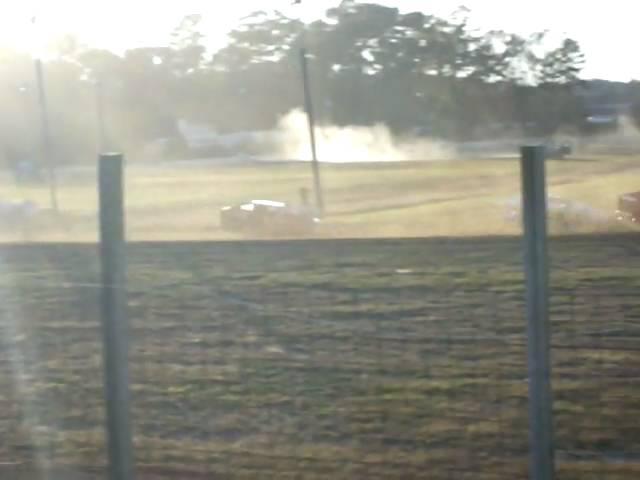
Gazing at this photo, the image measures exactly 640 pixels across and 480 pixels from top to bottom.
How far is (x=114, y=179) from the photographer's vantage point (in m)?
5.30

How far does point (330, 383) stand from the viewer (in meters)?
8.59

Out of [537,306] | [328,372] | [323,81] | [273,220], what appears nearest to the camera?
[537,306]

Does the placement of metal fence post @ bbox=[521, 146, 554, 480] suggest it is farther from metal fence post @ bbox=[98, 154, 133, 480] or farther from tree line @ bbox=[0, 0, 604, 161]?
tree line @ bbox=[0, 0, 604, 161]

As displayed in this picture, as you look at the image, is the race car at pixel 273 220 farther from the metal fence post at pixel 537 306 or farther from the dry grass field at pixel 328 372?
the metal fence post at pixel 537 306

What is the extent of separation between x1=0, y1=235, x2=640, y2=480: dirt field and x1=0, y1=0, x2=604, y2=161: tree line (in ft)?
61.3

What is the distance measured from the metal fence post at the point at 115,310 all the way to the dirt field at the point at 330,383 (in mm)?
1538

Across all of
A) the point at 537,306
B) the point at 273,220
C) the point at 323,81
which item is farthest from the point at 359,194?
the point at 537,306

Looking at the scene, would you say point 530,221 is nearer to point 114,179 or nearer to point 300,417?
point 114,179

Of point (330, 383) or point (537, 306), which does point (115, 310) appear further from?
point (330, 383)

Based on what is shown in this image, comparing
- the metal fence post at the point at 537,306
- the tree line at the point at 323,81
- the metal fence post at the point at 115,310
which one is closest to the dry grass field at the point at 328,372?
the metal fence post at the point at 537,306

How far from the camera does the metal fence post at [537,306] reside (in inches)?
214

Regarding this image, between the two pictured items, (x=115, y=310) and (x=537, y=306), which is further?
(x=537, y=306)

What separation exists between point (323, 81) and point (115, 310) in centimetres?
4338

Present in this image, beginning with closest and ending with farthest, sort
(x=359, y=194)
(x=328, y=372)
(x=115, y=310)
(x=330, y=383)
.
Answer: (x=115, y=310), (x=330, y=383), (x=328, y=372), (x=359, y=194)
